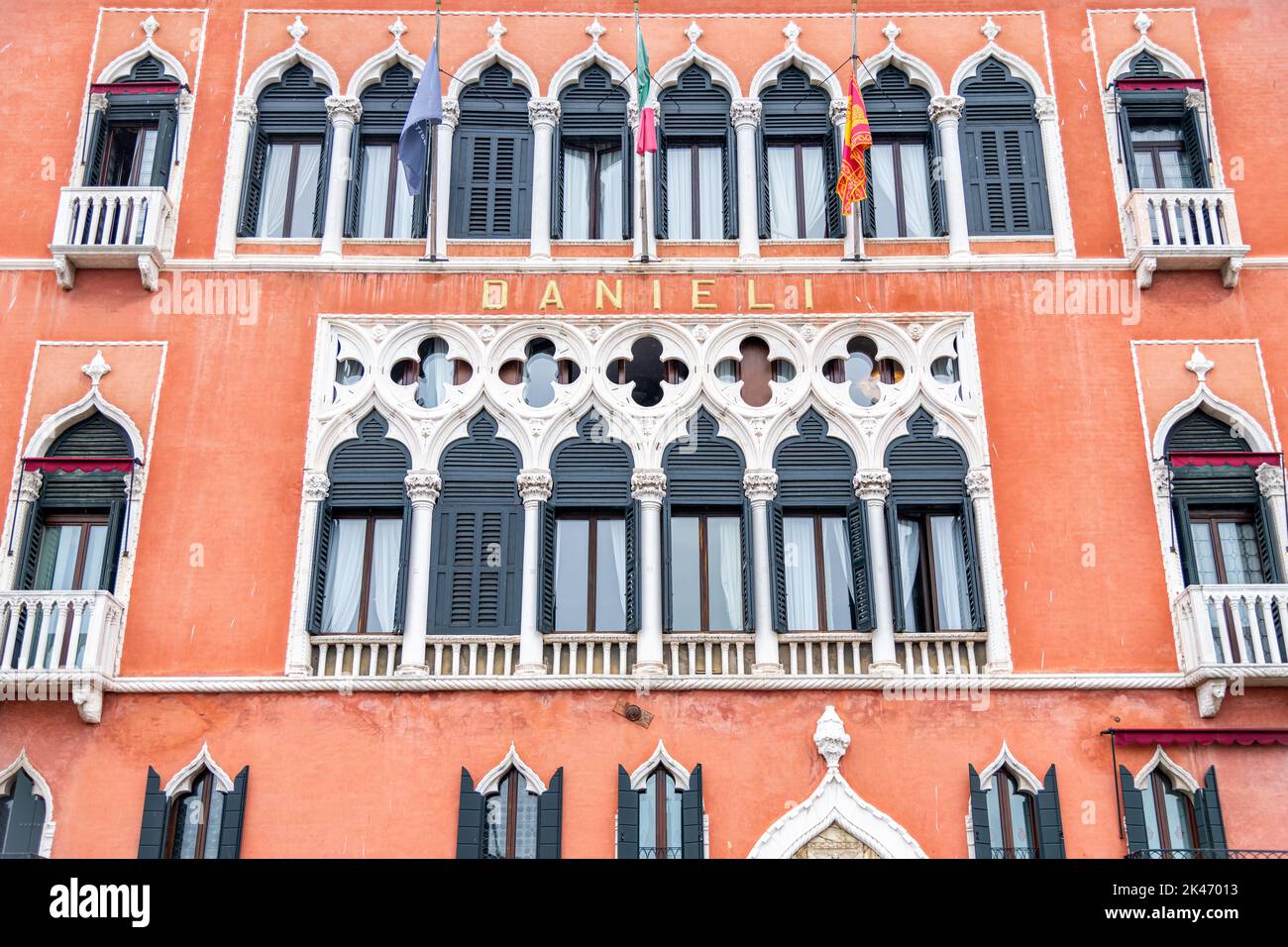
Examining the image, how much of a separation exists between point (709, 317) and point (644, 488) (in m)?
2.29

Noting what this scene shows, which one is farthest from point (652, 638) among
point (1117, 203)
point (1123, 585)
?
point (1117, 203)

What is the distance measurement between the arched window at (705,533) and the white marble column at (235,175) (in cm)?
587

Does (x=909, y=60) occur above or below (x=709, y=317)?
above

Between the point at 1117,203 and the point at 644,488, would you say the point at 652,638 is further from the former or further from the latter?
the point at 1117,203

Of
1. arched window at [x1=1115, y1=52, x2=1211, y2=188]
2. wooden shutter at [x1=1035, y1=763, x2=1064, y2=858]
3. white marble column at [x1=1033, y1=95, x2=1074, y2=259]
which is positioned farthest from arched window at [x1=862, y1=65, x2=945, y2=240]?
wooden shutter at [x1=1035, y1=763, x2=1064, y2=858]

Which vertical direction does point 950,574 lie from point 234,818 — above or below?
above

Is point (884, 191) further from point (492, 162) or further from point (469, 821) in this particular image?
point (469, 821)

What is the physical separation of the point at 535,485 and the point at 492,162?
175 inches

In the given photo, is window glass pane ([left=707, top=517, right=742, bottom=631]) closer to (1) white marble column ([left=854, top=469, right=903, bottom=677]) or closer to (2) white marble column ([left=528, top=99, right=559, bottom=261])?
(1) white marble column ([left=854, top=469, right=903, bottom=677])

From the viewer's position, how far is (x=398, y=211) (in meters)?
18.4

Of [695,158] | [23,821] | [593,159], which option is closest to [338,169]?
[593,159]

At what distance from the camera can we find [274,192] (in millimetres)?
18562

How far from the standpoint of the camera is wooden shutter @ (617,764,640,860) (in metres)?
14.9

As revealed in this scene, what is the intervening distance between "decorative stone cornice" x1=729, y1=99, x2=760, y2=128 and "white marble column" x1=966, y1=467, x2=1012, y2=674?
5.26 m
